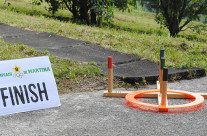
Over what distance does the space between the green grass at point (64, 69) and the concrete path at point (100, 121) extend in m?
0.74

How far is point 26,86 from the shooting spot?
14.7 ft

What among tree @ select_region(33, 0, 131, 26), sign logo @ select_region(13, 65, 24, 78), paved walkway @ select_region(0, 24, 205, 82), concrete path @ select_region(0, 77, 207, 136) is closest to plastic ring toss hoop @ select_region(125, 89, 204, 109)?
concrete path @ select_region(0, 77, 207, 136)

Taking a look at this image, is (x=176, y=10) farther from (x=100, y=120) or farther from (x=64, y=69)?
(x=100, y=120)

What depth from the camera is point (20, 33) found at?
8.87m

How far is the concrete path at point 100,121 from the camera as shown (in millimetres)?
3691

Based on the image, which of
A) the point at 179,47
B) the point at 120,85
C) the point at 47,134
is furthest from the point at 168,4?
the point at 47,134

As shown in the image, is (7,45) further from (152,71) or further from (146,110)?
(146,110)

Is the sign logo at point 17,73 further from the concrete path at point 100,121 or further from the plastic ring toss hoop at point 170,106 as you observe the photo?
the plastic ring toss hoop at point 170,106

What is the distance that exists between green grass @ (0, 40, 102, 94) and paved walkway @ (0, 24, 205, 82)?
285 mm

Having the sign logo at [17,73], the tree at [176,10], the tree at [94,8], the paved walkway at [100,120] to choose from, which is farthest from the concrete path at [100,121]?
the tree at [176,10]

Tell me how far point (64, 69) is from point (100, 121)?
83.7 inches

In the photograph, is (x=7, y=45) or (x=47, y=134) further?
(x=7, y=45)

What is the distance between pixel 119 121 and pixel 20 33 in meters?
5.62

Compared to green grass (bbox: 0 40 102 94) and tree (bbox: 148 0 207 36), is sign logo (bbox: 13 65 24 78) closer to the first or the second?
green grass (bbox: 0 40 102 94)
